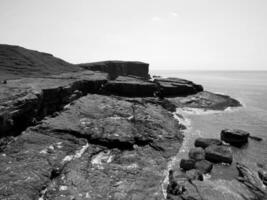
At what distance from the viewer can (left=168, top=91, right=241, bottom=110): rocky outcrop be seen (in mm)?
29258

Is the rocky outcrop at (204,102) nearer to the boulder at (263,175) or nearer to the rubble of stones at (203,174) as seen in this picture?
the rubble of stones at (203,174)

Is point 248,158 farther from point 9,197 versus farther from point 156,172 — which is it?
point 9,197

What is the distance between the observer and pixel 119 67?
66062 mm

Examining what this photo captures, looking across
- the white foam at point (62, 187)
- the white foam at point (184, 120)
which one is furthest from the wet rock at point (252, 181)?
the white foam at point (184, 120)

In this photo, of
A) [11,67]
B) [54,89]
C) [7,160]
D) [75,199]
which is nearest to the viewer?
[75,199]

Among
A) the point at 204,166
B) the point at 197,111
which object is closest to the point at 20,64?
the point at 197,111

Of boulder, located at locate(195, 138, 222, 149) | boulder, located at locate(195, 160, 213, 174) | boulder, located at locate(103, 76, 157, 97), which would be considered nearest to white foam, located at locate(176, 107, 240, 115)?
boulder, located at locate(103, 76, 157, 97)

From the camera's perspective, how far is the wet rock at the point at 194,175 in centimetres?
966

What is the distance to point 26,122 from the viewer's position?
532 inches

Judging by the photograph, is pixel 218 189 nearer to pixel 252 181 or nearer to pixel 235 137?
pixel 252 181

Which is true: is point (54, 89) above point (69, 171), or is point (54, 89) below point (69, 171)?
above

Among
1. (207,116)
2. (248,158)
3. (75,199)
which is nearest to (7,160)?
(75,199)

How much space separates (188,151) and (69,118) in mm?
9082

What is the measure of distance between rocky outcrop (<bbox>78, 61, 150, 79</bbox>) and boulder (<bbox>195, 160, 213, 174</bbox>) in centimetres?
4589
